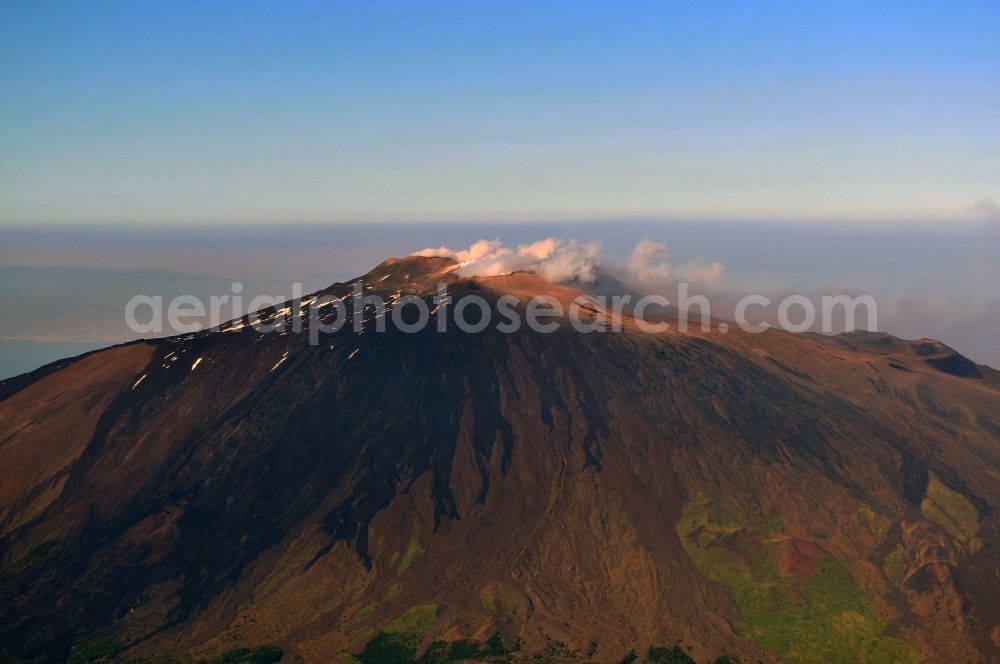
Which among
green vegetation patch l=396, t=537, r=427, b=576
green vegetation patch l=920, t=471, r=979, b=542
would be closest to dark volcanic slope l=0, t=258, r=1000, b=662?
green vegetation patch l=920, t=471, r=979, b=542

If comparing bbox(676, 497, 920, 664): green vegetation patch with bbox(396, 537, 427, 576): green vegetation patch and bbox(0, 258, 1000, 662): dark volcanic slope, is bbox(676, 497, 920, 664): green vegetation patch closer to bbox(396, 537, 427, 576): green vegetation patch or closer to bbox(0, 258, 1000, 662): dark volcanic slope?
bbox(0, 258, 1000, 662): dark volcanic slope

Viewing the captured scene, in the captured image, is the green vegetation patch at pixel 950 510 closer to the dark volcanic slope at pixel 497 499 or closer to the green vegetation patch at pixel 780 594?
the dark volcanic slope at pixel 497 499

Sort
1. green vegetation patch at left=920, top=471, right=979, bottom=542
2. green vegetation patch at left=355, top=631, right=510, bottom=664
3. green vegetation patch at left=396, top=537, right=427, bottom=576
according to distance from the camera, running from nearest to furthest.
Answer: green vegetation patch at left=355, top=631, right=510, bottom=664
green vegetation patch at left=396, top=537, right=427, bottom=576
green vegetation patch at left=920, top=471, right=979, bottom=542

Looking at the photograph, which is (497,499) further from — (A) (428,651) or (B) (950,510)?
(B) (950,510)

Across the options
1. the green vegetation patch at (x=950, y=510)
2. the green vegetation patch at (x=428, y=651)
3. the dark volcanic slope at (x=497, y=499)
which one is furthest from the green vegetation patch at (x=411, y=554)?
the green vegetation patch at (x=950, y=510)

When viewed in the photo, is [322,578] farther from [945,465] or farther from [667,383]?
[945,465]

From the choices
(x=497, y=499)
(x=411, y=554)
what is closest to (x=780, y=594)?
(x=497, y=499)

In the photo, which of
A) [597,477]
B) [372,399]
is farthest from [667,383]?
[372,399]
